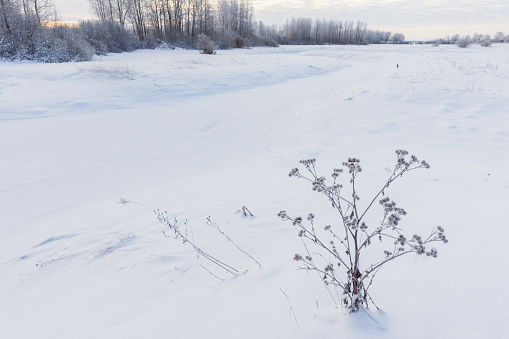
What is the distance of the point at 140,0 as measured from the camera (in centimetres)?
4397

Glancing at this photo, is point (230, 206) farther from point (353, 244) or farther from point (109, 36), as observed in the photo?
point (109, 36)

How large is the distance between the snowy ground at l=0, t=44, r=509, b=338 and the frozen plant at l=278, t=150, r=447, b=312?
104mm

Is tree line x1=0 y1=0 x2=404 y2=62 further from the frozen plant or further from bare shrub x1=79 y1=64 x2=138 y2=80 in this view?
the frozen plant

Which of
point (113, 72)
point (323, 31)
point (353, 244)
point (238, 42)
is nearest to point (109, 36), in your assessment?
point (238, 42)

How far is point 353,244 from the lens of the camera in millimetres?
2361

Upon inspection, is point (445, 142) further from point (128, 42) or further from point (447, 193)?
point (128, 42)

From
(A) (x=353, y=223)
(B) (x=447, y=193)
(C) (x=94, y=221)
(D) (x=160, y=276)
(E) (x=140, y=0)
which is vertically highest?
(E) (x=140, y=0)

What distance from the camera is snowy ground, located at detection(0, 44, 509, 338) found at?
1.67m

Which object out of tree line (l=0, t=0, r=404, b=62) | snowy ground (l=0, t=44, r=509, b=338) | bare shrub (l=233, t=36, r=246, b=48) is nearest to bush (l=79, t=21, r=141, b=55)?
tree line (l=0, t=0, r=404, b=62)

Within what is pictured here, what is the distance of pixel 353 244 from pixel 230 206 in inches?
63.1

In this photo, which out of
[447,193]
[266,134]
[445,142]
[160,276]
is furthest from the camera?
[266,134]

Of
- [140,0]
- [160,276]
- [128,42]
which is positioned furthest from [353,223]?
[140,0]

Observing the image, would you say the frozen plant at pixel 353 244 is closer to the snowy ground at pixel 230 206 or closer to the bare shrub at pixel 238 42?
the snowy ground at pixel 230 206

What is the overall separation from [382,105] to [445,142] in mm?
2684
